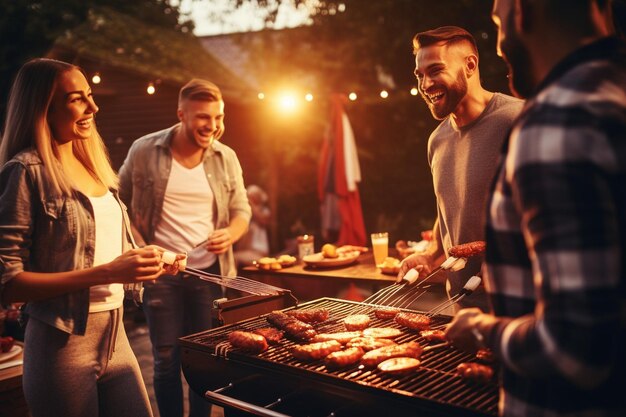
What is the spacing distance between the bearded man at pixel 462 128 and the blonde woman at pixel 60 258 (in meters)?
1.75

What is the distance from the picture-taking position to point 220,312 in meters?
3.44

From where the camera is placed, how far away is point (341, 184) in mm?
9008

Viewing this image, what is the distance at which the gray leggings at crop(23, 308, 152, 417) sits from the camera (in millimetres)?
2730

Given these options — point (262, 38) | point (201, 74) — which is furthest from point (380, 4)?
point (262, 38)

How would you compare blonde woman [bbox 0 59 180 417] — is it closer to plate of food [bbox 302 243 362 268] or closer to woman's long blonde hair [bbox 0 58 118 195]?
woman's long blonde hair [bbox 0 58 118 195]

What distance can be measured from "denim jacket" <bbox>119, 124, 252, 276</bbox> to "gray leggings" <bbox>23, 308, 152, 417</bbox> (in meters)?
A: 1.94

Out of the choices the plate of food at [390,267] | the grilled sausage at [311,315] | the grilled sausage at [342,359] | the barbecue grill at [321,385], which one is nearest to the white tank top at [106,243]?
the barbecue grill at [321,385]

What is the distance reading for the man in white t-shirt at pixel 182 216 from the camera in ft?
15.2

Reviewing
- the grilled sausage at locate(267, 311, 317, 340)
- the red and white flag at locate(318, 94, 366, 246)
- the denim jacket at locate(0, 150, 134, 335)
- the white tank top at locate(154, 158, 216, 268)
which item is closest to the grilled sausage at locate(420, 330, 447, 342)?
the grilled sausage at locate(267, 311, 317, 340)

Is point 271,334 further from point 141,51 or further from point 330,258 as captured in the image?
point 141,51

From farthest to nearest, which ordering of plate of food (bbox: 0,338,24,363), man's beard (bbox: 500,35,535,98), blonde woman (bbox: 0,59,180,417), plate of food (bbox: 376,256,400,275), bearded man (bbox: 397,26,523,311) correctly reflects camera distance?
plate of food (bbox: 376,256,400,275)
plate of food (bbox: 0,338,24,363)
bearded man (bbox: 397,26,523,311)
blonde woman (bbox: 0,59,180,417)
man's beard (bbox: 500,35,535,98)

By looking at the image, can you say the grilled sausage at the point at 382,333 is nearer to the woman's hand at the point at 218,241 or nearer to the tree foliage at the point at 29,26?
the woman's hand at the point at 218,241

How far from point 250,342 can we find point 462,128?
1.98 metres

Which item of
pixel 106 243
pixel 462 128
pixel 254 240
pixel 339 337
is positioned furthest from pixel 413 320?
pixel 254 240
